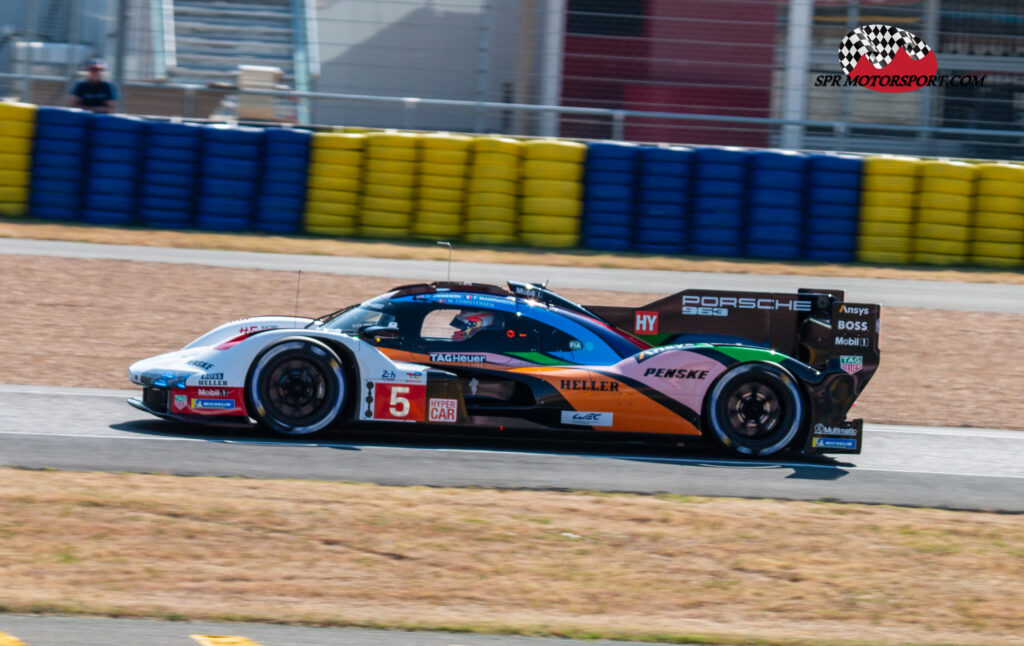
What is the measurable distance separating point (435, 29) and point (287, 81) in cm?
280

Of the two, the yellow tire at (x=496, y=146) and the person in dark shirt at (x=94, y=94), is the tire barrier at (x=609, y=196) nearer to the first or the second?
the yellow tire at (x=496, y=146)

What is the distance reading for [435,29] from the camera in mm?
17453

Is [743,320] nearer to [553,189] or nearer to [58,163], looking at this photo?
[553,189]

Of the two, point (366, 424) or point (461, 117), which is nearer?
point (366, 424)

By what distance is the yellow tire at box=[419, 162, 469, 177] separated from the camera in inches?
644

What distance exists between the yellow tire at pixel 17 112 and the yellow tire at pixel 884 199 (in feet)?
35.9

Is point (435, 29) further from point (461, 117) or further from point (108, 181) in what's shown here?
point (108, 181)

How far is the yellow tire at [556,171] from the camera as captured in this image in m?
16.3

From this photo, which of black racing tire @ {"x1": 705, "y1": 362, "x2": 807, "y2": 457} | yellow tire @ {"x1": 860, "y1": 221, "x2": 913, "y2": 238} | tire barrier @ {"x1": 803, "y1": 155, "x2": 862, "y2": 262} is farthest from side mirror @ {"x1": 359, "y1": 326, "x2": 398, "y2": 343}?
yellow tire @ {"x1": 860, "y1": 221, "x2": 913, "y2": 238}

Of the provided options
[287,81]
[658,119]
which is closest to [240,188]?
[287,81]

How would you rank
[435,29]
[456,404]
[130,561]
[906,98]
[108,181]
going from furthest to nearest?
[906,98] → [435,29] → [108,181] → [456,404] → [130,561]

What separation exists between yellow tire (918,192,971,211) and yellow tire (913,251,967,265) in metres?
0.64

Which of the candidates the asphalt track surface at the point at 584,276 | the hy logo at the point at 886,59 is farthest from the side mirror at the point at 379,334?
the hy logo at the point at 886,59

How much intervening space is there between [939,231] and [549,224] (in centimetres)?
527
